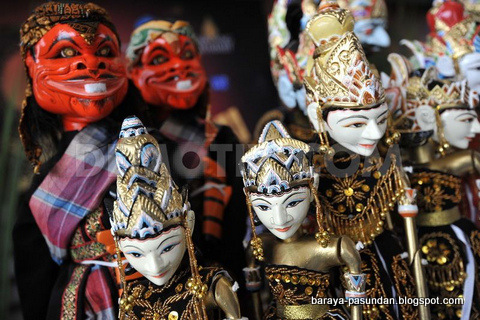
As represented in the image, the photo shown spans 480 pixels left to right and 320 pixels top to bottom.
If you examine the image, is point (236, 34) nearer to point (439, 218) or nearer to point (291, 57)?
point (291, 57)

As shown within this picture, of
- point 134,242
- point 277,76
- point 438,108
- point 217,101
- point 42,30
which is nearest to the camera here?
point 134,242

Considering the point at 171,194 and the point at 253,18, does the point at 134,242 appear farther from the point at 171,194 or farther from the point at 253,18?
the point at 253,18

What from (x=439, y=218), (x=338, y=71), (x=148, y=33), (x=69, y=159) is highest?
(x=148, y=33)

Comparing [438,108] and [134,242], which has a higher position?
[438,108]

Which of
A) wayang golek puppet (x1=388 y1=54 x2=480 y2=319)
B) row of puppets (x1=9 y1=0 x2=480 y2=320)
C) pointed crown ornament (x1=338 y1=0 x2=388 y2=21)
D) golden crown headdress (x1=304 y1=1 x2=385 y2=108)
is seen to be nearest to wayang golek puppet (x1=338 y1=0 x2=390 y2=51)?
pointed crown ornament (x1=338 y1=0 x2=388 y2=21)

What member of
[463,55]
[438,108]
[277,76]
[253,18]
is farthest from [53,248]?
[253,18]

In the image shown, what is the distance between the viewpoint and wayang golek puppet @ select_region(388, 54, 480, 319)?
2.08m

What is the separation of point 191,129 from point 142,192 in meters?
0.92

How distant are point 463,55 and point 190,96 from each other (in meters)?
1.19

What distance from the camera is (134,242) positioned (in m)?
1.68

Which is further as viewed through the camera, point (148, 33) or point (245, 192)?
point (148, 33)

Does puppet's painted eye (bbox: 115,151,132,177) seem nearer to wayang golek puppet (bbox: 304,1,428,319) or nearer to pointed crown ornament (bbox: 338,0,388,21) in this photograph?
wayang golek puppet (bbox: 304,1,428,319)

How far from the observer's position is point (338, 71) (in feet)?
6.05

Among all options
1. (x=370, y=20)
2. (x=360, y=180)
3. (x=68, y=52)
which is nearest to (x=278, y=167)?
(x=360, y=180)
